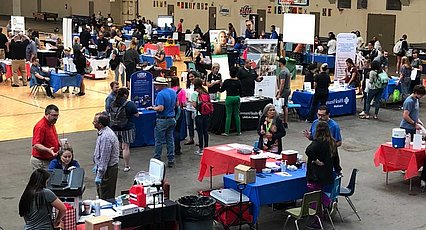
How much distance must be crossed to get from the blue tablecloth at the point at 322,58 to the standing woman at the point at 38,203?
1774 cm

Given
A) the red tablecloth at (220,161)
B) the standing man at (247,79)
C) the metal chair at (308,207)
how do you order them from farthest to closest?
the standing man at (247,79) < the red tablecloth at (220,161) < the metal chair at (308,207)

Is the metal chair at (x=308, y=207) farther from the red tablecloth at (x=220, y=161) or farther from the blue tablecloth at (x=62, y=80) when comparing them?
the blue tablecloth at (x=62, y=80)

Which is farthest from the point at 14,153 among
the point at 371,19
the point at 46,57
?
the point at 371,19

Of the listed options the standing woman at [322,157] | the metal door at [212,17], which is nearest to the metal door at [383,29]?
the metal door at [212,17]

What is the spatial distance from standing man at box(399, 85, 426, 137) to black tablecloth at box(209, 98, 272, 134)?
389 cm

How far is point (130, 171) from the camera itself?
10367 mm

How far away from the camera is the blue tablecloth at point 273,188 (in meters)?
7.39

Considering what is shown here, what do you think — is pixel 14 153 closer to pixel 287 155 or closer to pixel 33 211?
pixel 287 155

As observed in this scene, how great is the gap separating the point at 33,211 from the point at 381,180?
620 centimetres

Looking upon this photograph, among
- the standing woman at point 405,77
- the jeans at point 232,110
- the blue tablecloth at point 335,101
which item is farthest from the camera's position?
the standing woman at point 405,77

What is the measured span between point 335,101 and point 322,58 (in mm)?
8029

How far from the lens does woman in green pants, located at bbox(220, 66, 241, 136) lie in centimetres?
1231

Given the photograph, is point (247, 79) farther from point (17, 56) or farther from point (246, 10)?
point (246, 10)

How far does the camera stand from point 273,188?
7559 millimetres
